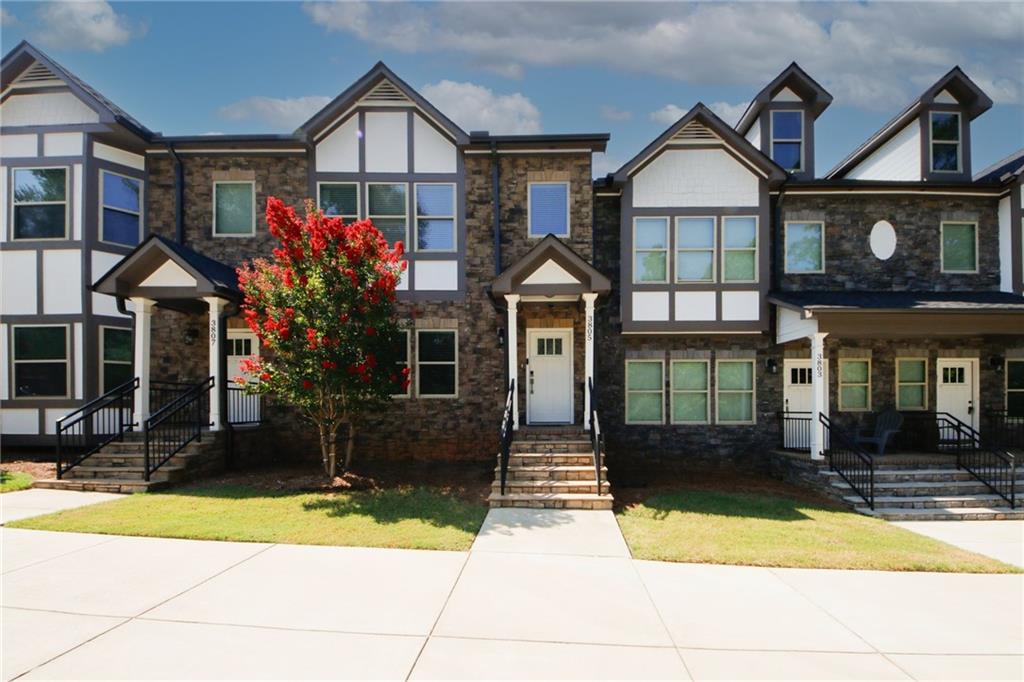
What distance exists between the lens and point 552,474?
963 cm

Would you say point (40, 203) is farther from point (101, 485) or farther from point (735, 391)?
point (735, 391)

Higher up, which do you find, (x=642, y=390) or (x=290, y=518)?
(x=642, y=390)

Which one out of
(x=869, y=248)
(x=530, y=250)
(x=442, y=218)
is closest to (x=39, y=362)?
(x=442, y=218)

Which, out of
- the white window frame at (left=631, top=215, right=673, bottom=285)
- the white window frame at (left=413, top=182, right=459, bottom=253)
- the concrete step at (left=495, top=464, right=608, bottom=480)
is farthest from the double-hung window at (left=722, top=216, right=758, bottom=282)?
the white window frame at (left=413, top=182, right=459, bottom=253)

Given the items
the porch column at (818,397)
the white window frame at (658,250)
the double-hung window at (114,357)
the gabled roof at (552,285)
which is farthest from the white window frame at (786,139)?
the double-hung window at (114,357)

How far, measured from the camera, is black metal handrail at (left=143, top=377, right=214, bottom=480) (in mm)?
9930

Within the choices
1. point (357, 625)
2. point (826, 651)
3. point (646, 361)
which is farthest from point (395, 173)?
Answer: point (826, 651)

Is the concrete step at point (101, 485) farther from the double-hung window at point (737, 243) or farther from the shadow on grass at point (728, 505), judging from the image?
the double-hung window at point (737, 243)

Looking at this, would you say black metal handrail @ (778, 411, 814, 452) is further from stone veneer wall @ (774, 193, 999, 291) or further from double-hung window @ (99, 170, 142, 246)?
double-hung window @ (99, 170, 142, 246)

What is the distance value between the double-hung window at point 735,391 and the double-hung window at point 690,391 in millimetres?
341

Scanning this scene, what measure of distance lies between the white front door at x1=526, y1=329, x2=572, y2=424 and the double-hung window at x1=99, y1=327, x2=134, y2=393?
9.68 m

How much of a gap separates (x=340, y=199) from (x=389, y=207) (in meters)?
1.21

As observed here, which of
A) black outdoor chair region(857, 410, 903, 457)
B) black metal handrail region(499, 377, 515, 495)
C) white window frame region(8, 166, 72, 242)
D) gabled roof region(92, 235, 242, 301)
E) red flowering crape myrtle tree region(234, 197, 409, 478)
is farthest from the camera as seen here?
white window frame region(8, 166, 72, 242)

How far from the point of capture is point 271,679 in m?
3.71
